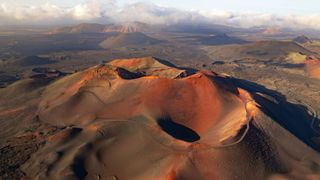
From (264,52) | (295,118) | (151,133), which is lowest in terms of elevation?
(264,52)

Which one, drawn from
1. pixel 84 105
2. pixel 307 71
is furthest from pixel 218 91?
pixel 307 71

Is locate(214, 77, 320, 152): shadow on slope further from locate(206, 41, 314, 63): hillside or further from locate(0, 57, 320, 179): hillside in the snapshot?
locate(206, 41, 314, 63): hillside

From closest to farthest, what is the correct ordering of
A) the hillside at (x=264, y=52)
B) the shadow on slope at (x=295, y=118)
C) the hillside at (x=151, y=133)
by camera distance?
1. the hillside at (x=151, y=133)
2. the shadow on slope at (x=295, y=118)
3. the hillside at (x=264, y=52)

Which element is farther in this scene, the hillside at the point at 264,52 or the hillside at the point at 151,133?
the hillside at the point at 264,52

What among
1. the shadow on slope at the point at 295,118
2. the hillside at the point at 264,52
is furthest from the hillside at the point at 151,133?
the hillside at the point at 264,52

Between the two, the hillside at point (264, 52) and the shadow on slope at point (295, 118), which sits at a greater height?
the shadow on slope at point (295, 118)

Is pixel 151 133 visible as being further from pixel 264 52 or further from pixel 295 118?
pixel 264 52

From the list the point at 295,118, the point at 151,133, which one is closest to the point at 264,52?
the point at 295,118

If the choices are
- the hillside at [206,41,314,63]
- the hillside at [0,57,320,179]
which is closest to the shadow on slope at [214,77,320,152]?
the hillside at [0,57,320,179]

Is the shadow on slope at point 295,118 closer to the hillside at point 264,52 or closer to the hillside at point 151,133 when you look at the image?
the hillside at point 151,133

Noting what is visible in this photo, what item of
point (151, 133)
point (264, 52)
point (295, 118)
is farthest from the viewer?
point (264, 52)

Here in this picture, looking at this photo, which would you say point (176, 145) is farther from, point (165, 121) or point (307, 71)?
→ point (307, 71)
